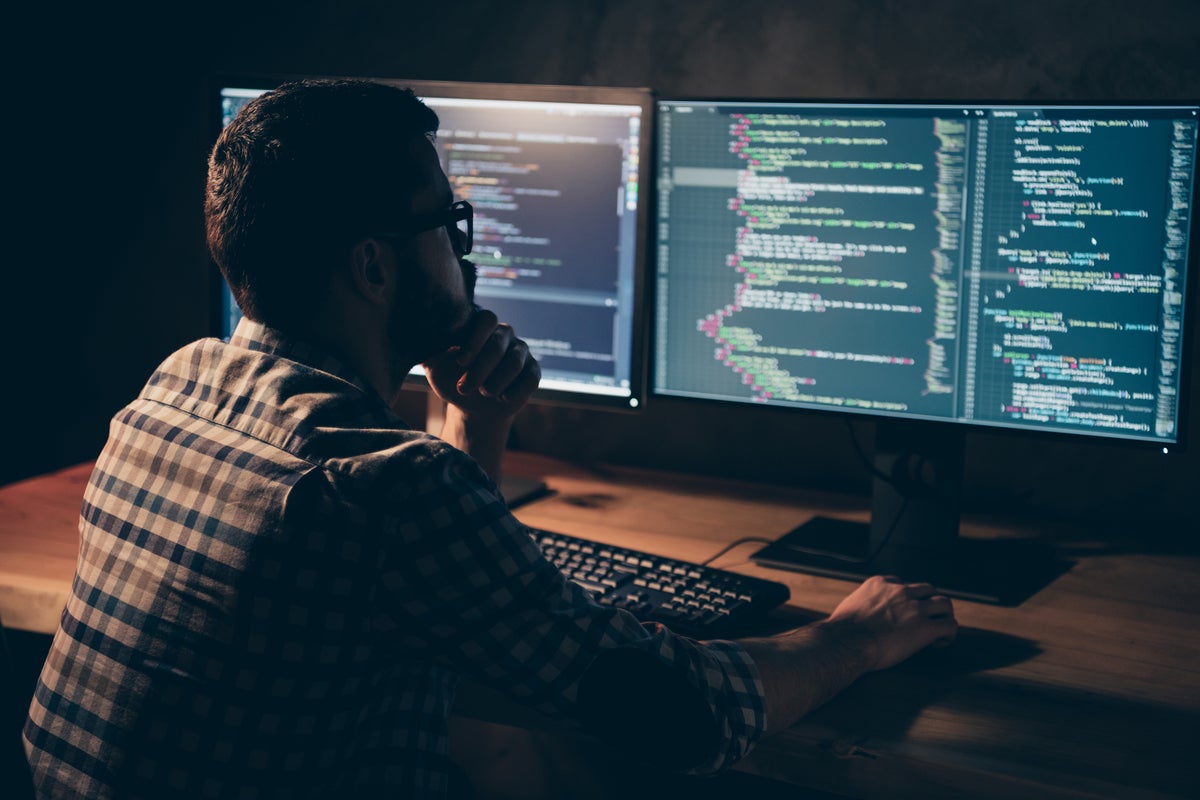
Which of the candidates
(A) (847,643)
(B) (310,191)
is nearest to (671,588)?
(A) (847,643)

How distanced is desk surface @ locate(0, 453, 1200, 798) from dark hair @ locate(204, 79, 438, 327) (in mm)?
508

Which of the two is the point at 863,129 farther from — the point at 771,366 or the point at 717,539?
the point at 717,539

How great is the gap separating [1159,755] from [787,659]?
31 cm

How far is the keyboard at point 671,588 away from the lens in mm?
1312

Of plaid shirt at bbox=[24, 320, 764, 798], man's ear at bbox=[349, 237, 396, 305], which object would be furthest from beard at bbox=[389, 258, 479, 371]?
plaid shirt at bbox=[24, 320, 764, 798]

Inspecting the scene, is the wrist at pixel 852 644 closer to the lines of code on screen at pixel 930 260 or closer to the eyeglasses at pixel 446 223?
the lines of code on screen at pixel 930 260

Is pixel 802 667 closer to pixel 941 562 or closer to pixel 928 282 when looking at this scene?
pixel 941 562

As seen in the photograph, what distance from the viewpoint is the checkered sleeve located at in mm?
994

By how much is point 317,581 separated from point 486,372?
556 mm

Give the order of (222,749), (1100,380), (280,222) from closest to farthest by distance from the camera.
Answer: (222,749)
(280,222)
(1100,380)

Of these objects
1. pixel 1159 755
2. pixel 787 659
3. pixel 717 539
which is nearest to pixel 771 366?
pixel 717 539

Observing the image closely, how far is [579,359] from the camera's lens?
1.72 metres

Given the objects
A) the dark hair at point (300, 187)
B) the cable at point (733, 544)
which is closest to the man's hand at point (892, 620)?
the cable at point (733, 544)

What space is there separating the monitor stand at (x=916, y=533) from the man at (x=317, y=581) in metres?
0.32
